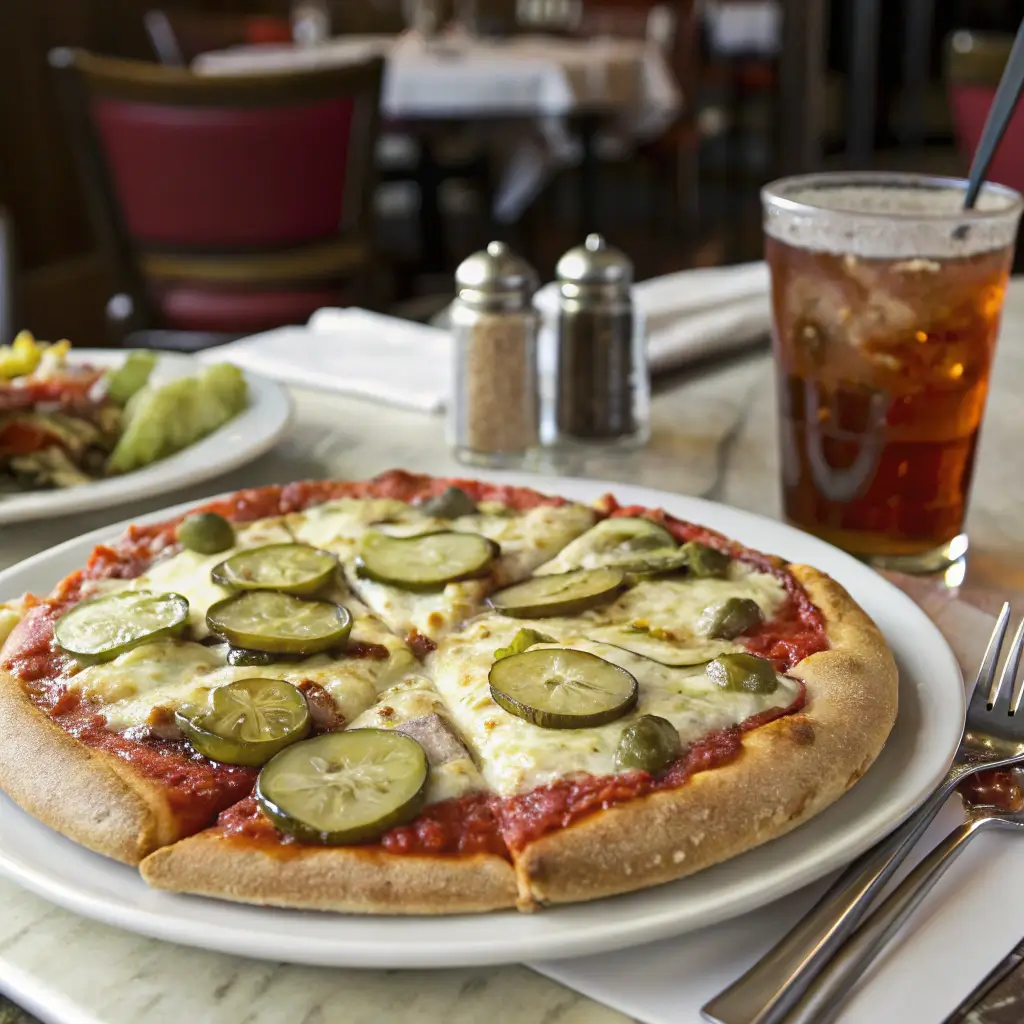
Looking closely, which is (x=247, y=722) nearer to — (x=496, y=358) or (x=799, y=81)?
(x=496, y=358)

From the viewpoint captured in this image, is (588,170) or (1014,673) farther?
(588,170)

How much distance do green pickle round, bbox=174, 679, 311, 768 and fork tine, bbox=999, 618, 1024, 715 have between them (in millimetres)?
660

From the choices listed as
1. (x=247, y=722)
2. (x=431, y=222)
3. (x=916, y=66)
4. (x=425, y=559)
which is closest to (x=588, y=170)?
(x=431, y=222)

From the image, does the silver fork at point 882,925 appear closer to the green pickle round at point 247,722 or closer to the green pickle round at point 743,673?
the green pickle round at point 743,673

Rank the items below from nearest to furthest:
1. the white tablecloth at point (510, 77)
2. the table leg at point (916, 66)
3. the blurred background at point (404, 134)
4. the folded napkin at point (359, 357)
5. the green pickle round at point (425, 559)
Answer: the green pickle round at point (425, 559), the folded napkin at point (359, 357), the blurred background at point (404, 134), the white tablecloth at point (510, 77), the table leg at point (916, 66)

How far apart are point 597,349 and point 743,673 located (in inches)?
39.5

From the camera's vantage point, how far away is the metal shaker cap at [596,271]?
6.79 ft

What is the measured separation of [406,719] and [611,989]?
1.08ft

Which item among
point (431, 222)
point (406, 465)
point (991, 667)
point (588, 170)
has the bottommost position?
point (431, 222)

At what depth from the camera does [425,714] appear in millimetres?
1145

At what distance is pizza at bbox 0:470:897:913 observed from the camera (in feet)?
3.16

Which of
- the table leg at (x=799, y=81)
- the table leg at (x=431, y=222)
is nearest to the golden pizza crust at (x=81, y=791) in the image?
the table leg at (x=431, y=222)

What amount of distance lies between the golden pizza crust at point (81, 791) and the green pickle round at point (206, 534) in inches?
14.9

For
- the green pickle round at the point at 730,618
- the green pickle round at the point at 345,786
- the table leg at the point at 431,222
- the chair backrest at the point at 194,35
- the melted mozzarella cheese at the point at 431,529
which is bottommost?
the table leg at the point at 431,222
